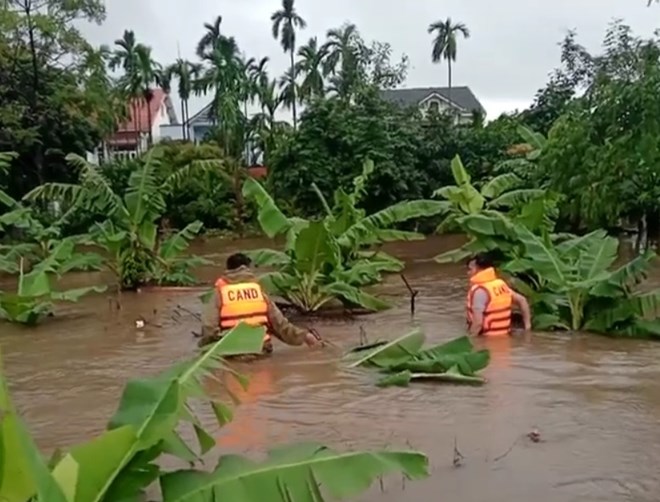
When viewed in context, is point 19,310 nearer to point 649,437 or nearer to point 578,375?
point 578,375

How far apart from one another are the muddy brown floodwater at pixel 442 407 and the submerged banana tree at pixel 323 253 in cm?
116

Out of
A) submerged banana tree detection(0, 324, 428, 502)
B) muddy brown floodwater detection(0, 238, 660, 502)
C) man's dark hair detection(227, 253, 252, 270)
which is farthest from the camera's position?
man's dark hair detection(227, 253, 252, 270)

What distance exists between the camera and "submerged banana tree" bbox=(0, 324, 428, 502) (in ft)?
13.4

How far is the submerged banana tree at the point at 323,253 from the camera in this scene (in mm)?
14273

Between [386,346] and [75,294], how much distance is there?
22.8ft

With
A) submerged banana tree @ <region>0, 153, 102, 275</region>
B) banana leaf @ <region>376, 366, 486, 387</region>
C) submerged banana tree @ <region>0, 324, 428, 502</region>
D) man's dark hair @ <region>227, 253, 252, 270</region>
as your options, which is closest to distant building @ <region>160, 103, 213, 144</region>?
submerged banana tree @ <region>0, 153, 102, 275</region>

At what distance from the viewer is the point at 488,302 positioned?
1164 cm

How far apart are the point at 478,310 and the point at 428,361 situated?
9.40 feet

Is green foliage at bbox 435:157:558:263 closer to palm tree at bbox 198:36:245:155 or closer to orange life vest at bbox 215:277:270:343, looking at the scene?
orange life vest at bbox 215:277:270:343

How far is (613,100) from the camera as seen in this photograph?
52.5 ft

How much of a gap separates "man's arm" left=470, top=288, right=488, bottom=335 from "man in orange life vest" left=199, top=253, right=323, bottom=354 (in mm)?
2305

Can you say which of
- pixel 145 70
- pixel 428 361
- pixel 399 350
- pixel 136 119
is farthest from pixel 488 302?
pixel 136 119

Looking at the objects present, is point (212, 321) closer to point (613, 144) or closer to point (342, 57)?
point (613, 144)

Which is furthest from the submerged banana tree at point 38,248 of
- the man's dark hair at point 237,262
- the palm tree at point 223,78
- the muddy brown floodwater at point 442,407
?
the palm tree at point 223,78
